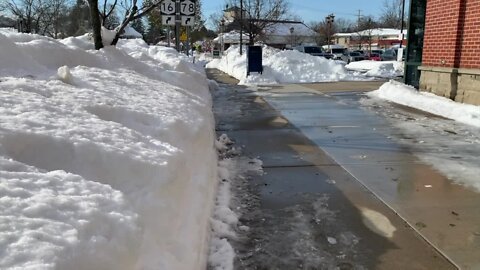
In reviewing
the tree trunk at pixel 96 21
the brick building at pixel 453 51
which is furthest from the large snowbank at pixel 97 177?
the brick building at pixel 453 51

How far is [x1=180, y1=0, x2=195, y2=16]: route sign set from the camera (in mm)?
14836

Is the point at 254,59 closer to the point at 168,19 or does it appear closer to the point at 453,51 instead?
the point at 168,19

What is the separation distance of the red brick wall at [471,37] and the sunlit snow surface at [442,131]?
92 cm

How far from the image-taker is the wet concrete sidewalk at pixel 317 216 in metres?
3.73

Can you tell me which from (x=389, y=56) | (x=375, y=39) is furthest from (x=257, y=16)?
(x=375, y=39)

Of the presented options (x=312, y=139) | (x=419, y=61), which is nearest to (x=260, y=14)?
(x=419, y=61)

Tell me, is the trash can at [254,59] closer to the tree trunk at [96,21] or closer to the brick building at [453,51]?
the brick building at [453,51]

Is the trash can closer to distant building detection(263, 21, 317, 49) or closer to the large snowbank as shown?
the large snowbank

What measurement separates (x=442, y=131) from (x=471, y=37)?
3.06 m

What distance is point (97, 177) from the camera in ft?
9.93

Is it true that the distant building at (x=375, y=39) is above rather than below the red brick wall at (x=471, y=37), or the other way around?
above

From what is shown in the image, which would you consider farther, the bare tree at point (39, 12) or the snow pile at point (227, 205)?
the bare tree at point (39, 12)

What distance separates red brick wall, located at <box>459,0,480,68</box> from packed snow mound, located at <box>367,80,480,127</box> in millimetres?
903

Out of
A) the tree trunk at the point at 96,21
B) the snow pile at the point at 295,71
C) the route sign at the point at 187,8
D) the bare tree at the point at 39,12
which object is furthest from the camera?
the bare tree at the point at 39,12
